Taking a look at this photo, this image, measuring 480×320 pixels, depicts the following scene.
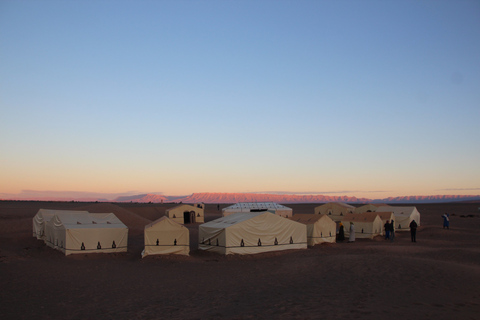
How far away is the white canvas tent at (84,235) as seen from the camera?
22188 millimetres

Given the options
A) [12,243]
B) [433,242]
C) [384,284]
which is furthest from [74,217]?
[433,242]

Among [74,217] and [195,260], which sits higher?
[74,217]

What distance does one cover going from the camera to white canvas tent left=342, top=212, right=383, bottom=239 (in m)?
33.0

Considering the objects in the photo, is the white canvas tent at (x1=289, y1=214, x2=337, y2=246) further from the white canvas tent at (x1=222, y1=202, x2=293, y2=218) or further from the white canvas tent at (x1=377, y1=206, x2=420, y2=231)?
the white canvas tent at (x1=222, y1=202, x2=293, y2=218)

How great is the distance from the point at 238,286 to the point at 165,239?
9265 mm

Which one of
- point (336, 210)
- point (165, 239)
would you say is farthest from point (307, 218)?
point (336, 210)

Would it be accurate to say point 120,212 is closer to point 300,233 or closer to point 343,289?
point 300,233

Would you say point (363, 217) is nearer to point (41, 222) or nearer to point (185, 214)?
point (185, 214)

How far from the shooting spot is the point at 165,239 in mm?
22594

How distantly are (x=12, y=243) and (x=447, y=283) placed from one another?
1128 inches

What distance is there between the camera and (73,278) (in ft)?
54.1

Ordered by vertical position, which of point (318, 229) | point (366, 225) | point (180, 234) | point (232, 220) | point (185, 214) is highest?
point (232, 220)

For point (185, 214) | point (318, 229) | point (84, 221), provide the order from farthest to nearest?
1. point (185, 214)
2. point (318, 229)
3. point (84, 221)

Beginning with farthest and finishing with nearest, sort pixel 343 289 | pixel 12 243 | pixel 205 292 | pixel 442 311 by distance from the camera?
1. pixel 12 243
2. pixel 205 292
3. pixel 343 289
4. pixel 442 311
